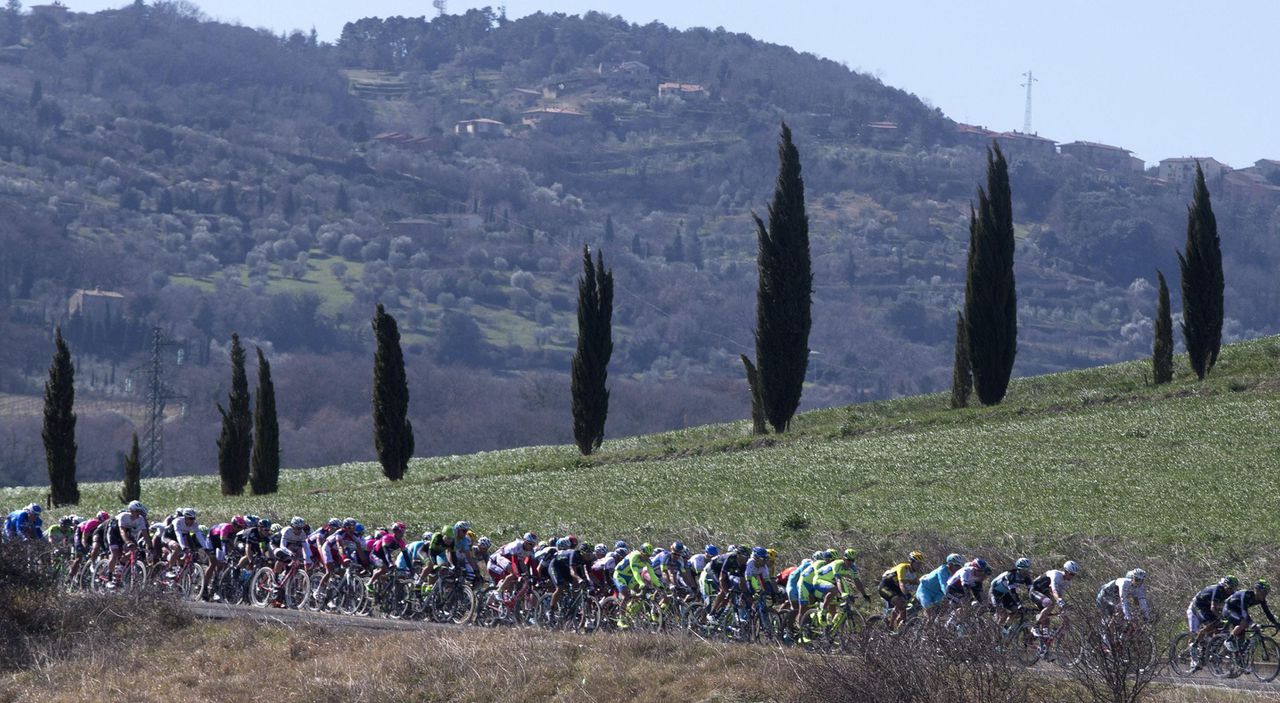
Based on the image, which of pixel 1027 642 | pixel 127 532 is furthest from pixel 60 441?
pixel 1027 642

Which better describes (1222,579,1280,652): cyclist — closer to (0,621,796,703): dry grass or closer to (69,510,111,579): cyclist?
(0,621,796,703): dry grass

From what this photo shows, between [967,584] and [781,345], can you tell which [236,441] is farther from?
[967,584]

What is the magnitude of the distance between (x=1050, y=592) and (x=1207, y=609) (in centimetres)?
206

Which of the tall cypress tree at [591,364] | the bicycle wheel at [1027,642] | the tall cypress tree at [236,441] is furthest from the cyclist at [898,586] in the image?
the tall cypress tree at [236,441]

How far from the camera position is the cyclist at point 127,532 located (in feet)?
106

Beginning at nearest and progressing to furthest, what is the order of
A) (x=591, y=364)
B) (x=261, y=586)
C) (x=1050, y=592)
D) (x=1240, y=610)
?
(x=1240, y=610) < (x=1050, y=592) < (x=261, y=586) < (x=591, y=364)

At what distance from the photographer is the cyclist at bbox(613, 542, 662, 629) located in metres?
25.7

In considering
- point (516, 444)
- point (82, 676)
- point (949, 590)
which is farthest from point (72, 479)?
point (516, 444)

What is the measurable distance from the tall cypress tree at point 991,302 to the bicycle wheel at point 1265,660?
2502 centimetres

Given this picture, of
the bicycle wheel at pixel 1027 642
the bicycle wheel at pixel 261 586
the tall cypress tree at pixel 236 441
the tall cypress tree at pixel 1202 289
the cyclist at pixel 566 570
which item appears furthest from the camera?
the tall cypress tree at pixel 236 441

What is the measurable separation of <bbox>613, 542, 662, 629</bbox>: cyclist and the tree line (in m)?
22.4

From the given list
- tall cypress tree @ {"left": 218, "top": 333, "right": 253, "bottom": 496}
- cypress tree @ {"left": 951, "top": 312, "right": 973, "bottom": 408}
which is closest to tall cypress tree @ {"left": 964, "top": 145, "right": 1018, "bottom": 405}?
cypress tree @ {"left": 951, "top": 312, "right": 973, "bottom": 408}

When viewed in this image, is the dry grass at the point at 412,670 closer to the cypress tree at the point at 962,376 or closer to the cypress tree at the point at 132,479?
the cypress tree at the point at 132,479

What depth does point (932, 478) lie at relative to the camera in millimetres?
36188
